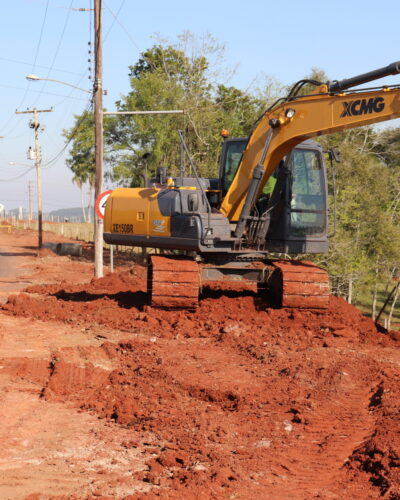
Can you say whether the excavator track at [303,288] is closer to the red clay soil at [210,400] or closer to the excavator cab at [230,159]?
the red clay soil at [210,400]

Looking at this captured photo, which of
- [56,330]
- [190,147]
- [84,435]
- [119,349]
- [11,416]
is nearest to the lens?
[84,435]

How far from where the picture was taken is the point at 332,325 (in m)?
12.4

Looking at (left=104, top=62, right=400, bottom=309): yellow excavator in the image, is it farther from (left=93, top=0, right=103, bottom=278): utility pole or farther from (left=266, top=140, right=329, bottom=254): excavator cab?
(left=93, top=0, right=103, bottom=278): utility pole

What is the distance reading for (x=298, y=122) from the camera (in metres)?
12.6

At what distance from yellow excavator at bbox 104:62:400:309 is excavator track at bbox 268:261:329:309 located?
2 centimetres

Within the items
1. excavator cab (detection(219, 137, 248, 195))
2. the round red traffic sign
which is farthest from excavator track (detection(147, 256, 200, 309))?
the round red traffic sign

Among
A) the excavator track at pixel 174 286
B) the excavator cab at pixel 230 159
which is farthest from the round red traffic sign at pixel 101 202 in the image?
the excavator track at pixel 174 286

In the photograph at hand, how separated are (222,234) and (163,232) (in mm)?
1268

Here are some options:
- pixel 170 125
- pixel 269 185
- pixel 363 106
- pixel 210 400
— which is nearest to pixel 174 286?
pixel 269 185

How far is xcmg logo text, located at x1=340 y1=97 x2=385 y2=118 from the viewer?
36.5 ft

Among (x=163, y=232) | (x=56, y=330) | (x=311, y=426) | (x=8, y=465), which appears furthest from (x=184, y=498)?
(x=163, y=232)

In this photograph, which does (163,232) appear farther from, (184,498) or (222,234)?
(184,498)

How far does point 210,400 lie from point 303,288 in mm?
5405

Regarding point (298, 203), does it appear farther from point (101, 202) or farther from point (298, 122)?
point (101, 202)
